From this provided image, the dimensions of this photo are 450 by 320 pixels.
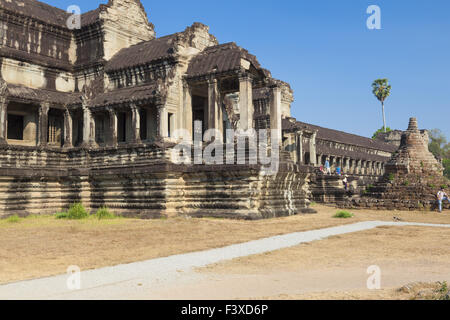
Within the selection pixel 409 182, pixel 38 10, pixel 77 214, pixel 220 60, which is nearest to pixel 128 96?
pixel 220 60

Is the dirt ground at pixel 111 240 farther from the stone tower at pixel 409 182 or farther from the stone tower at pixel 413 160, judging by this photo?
the stone tower at pixel 413 160

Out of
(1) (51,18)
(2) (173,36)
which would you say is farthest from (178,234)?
(1) (51,18)

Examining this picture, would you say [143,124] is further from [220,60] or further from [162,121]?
[220,60]

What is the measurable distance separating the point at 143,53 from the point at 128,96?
118 inches

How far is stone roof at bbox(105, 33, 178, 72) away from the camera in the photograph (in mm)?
21953

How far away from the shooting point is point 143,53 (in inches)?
908

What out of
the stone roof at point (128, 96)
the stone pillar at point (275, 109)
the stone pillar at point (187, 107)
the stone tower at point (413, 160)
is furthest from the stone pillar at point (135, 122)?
the stone tower at point (413, 160)

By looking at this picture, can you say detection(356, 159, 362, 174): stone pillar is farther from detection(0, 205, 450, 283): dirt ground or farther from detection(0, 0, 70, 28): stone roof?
detection(0, 0, 70, 28): stone roof

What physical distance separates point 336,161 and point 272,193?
4250 centimetres

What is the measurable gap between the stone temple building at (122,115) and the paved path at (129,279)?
26.3 ft

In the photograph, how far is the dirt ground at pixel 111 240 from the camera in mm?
8914

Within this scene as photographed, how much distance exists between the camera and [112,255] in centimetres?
985

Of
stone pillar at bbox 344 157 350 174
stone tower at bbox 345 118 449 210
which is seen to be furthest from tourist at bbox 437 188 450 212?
stone pillar at bbox 344 157 350 174

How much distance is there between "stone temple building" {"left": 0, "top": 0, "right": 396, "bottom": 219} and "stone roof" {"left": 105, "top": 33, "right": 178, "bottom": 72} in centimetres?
8
